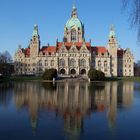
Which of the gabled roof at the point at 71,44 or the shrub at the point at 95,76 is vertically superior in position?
the gabled roof at the point at 71,44

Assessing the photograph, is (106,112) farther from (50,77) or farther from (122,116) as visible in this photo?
(50,77)

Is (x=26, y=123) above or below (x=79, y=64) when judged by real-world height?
below

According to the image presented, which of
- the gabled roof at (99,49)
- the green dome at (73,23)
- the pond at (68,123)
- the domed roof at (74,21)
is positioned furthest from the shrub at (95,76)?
the pond at (68,123)

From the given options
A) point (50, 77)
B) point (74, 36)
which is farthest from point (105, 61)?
point (50, 77)

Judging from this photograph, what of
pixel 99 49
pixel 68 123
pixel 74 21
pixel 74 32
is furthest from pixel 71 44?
pixel 68 123

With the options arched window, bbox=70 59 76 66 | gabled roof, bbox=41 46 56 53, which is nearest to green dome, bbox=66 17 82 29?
gabled roof, bbox=41 46 56 53

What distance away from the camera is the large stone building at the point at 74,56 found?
126625mm

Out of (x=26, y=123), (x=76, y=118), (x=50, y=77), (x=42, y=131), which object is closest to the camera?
(x=42, y=131)

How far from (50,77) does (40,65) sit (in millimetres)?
34312

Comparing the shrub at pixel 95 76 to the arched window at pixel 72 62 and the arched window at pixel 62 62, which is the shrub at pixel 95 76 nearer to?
the arched window at pixel 72 62

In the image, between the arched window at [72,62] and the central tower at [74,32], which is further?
the central tower at [74,32]

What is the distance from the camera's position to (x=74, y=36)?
13862 cm

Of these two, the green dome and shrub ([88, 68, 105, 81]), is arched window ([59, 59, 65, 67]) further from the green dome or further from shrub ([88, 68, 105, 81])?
shrub ([88, 68, 105, 81])

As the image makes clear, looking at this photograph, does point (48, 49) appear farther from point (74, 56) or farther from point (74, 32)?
point (74, 32)
